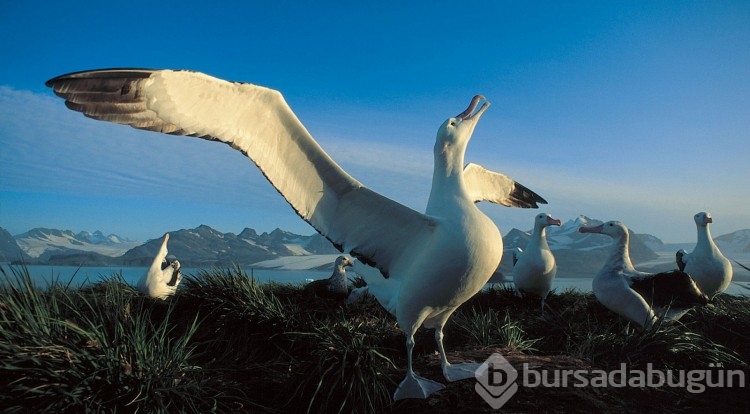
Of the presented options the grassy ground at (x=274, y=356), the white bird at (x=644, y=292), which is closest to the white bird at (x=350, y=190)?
the grassy ground at (x=274, y=356)

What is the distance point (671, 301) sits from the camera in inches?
277

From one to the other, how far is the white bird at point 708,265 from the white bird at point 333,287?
645 cm

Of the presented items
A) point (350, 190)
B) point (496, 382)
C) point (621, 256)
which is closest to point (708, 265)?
point (621, 256)

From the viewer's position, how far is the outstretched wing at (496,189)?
6762 mm

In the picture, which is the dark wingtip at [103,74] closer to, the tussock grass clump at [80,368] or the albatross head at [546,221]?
the tussock grass clump at [80,368]

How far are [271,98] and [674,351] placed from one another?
5.45 metres

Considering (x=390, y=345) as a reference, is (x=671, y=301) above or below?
above

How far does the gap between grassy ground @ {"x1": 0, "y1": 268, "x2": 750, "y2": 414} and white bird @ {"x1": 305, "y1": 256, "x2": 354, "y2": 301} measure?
704 millimetres

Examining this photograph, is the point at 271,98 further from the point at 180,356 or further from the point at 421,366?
the point at 421,366

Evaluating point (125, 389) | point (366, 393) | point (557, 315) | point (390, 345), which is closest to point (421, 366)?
point (366, 393)

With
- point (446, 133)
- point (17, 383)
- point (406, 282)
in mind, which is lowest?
point (17, 383)

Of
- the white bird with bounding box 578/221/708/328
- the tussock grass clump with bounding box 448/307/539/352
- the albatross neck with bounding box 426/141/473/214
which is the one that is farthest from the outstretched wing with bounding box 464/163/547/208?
the albatross neck with bounding box 426/141/473/214

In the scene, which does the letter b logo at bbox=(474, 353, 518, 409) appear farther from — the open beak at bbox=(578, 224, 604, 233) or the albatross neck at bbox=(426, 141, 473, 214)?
the open beak at bbox=(578, 224, 604, 233)

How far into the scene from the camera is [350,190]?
4.86 metres
